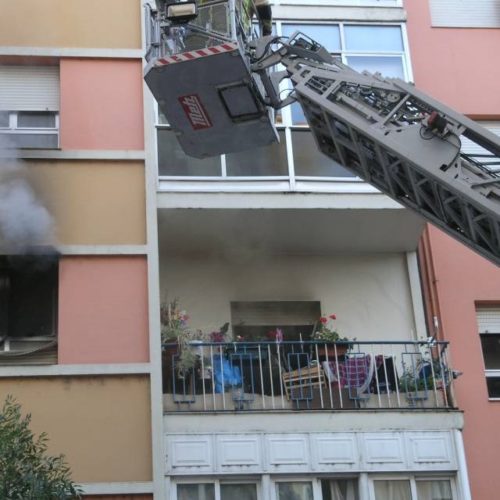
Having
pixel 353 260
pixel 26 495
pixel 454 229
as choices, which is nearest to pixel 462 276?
pixel 353 260

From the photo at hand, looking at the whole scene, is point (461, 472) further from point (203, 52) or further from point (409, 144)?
point (203, 52)

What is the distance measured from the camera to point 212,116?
29.0 feet

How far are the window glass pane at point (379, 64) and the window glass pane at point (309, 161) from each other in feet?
5.27

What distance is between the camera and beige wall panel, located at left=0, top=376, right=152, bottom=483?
12.0 m

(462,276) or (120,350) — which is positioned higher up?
(462,276)

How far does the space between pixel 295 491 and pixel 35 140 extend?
5998 mm

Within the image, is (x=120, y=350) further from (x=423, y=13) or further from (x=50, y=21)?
(x=423, y=13)

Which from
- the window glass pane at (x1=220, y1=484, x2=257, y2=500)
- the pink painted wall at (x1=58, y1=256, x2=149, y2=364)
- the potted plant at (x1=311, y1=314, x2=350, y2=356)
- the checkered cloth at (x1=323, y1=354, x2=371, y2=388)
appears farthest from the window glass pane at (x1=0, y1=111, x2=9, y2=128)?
→ the window glass pane at (x1=220, y1=484, x2=257, y2=500)

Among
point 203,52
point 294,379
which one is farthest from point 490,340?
point 203,52

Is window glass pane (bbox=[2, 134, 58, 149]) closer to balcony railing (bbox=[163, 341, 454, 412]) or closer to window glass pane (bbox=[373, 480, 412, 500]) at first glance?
balcony railing (bbox=[163, 341, 454, 412])

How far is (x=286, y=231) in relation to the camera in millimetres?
14188

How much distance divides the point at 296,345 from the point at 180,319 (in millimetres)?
1631

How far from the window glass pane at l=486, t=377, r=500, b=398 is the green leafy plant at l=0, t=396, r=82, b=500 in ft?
23.3

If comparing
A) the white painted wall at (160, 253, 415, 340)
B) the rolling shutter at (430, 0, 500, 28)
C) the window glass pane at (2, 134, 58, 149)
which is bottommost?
the white painted wall at (160, 253, 415, 340)
